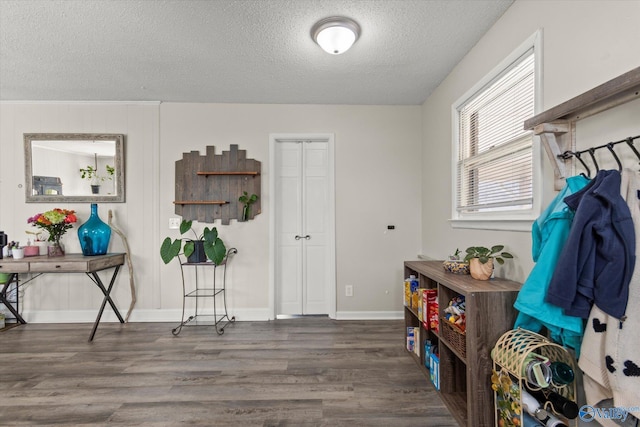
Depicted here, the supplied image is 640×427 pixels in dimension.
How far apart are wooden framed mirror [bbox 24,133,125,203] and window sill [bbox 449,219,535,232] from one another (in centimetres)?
359

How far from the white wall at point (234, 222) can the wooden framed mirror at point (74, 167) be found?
99 mm

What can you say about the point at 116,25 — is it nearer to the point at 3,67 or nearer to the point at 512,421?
the point at 3,67

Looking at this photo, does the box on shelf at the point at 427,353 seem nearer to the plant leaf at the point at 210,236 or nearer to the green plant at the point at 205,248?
the green plant at the point at 205,248

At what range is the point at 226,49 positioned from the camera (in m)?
2.37

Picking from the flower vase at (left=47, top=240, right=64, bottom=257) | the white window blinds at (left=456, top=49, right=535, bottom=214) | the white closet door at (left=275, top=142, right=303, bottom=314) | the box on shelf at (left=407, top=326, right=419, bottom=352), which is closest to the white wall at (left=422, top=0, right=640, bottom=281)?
the white window blinds at (left=456, top=49, right=535, bottom=214)

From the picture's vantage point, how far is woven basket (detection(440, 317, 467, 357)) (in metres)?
1.68

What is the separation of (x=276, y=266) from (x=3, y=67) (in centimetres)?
313

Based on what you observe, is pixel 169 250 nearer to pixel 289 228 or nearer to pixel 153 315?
pixel 153 315

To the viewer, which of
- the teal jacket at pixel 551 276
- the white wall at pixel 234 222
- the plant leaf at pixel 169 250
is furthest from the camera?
the white wall at pixel 234 222

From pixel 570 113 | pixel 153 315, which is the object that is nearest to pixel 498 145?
pixel 570 113

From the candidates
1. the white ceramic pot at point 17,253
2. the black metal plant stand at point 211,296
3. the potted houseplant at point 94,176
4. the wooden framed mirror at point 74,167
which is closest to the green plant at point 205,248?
the black metal plant stand at point 211,296

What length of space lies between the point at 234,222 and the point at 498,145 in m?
2.70

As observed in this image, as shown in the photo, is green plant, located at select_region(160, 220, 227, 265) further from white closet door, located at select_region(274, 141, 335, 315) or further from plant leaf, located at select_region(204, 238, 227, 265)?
white closet door, located at select_region(274, 141, 335, 315)

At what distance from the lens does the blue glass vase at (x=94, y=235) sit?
3201 millimetres
